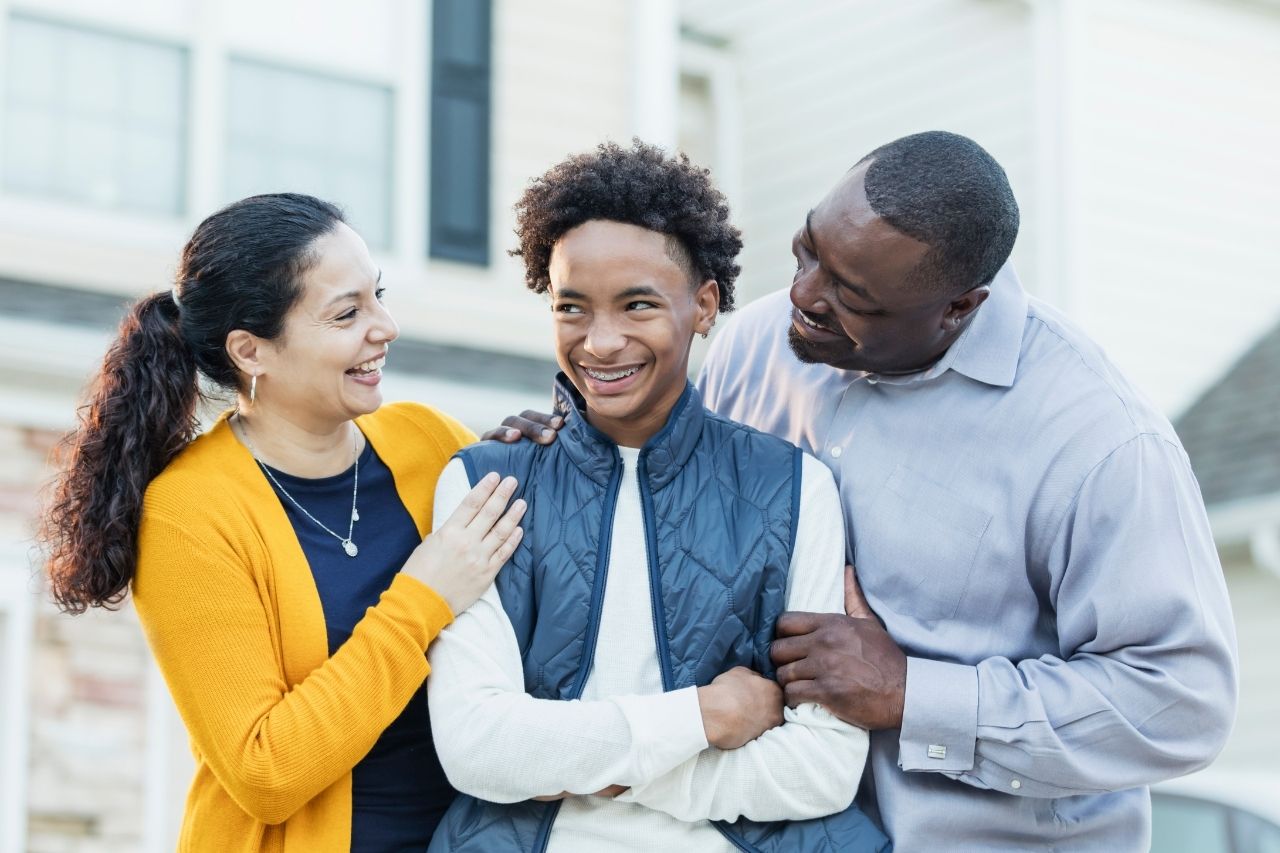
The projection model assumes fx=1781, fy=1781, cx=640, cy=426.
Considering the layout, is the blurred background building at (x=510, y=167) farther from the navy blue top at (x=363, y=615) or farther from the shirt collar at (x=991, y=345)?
the shirt collar at (x=991, y=345)

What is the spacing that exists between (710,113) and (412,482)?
8.58 meters

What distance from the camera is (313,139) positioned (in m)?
7.90

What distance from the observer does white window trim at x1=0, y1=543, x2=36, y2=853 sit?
21.4 feet

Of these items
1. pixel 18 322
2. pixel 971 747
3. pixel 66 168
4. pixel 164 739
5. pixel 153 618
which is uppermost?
pixel 66 168

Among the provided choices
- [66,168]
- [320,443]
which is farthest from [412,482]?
[66,168]

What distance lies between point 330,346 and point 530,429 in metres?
0.40

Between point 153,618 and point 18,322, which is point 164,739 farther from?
point 153,618

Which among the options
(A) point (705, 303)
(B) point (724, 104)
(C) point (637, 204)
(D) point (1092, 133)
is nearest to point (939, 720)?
(A) point (705, 303)

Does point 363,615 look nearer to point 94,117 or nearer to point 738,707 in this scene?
point 738,707

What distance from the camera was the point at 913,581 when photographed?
120 inches

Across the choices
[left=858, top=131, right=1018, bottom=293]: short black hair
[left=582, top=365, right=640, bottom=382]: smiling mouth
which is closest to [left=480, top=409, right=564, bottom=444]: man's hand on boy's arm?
[left=582, top=365, right=640, bottom=382]: smiling mouth

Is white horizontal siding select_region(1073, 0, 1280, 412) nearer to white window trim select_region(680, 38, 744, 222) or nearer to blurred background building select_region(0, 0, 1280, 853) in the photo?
blurred background building select_region(0, 0, 1280, 853)

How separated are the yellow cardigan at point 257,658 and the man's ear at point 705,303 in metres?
0.66

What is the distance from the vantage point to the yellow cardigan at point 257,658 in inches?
114
